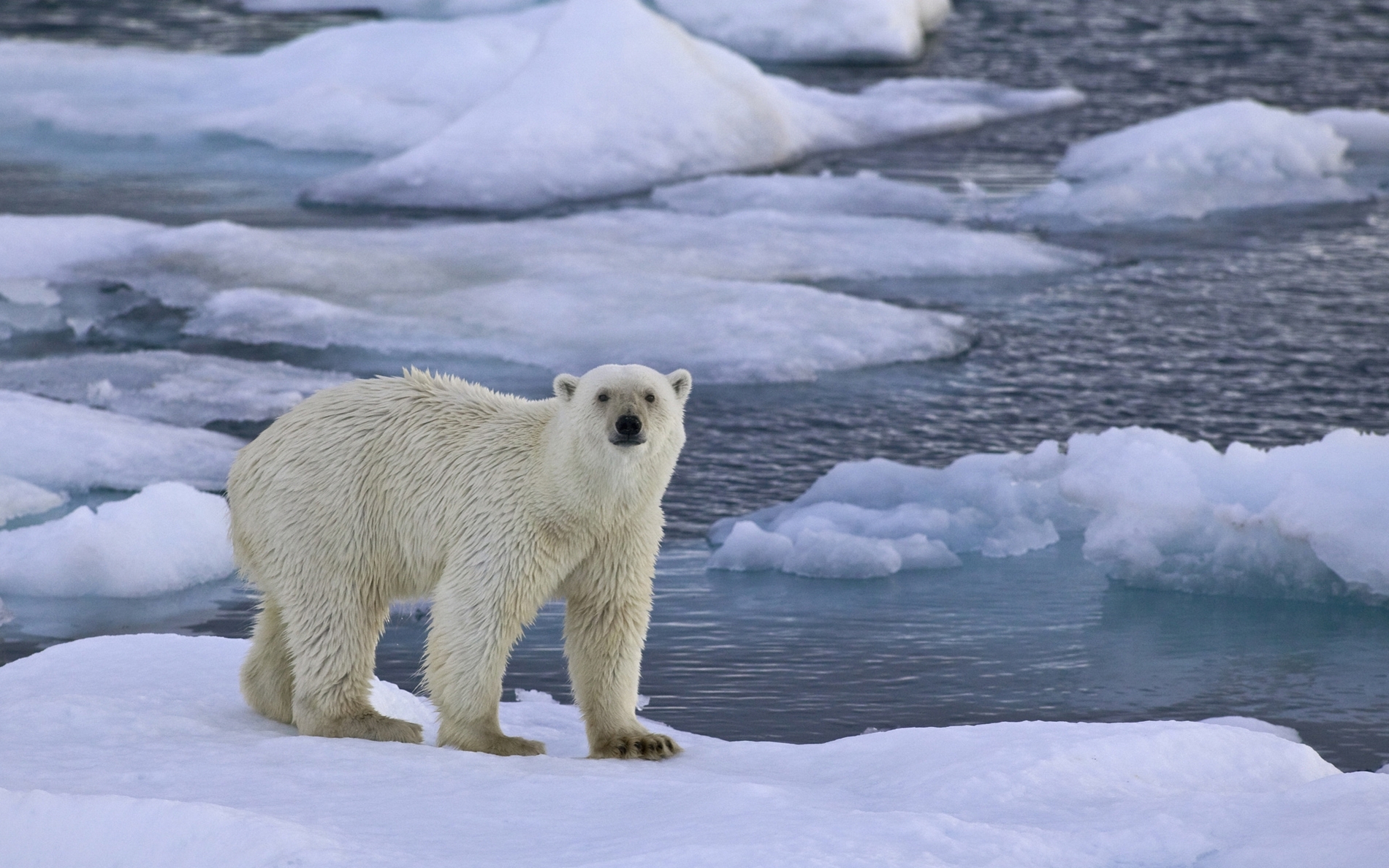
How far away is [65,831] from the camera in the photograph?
11.4 feet

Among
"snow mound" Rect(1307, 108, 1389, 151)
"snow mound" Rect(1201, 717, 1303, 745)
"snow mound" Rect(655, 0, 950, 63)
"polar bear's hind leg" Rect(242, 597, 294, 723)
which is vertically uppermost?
"snow mound" Rect(655, 0, 950, 63)

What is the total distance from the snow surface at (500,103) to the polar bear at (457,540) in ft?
31.7

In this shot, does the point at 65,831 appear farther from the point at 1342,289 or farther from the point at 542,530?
the point at 1342,289

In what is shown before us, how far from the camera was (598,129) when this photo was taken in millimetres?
14961

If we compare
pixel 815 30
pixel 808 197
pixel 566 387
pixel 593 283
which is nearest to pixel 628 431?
pixel 566 387

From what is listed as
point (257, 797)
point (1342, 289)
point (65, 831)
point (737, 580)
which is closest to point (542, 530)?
point (257, 797)

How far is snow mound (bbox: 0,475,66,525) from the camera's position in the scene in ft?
25.1

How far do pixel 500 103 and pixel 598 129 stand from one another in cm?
89

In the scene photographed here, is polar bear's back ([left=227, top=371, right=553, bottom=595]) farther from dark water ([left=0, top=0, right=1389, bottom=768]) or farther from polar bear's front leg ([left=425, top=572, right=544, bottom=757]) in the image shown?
dark water ([left=0, top=0, right=1389, bottom=768])

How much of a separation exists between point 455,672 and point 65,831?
43.9 inches

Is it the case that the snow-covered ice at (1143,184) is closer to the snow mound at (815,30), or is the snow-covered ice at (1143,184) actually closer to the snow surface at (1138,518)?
the snow surface at (1138,518)

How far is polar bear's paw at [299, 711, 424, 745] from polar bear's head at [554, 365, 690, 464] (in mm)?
931

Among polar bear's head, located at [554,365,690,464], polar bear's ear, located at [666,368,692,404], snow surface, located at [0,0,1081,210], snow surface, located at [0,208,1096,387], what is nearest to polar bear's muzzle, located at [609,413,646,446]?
polar bear's head, located at [554,365,690,464]

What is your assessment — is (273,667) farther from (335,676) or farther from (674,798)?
(674,798)
